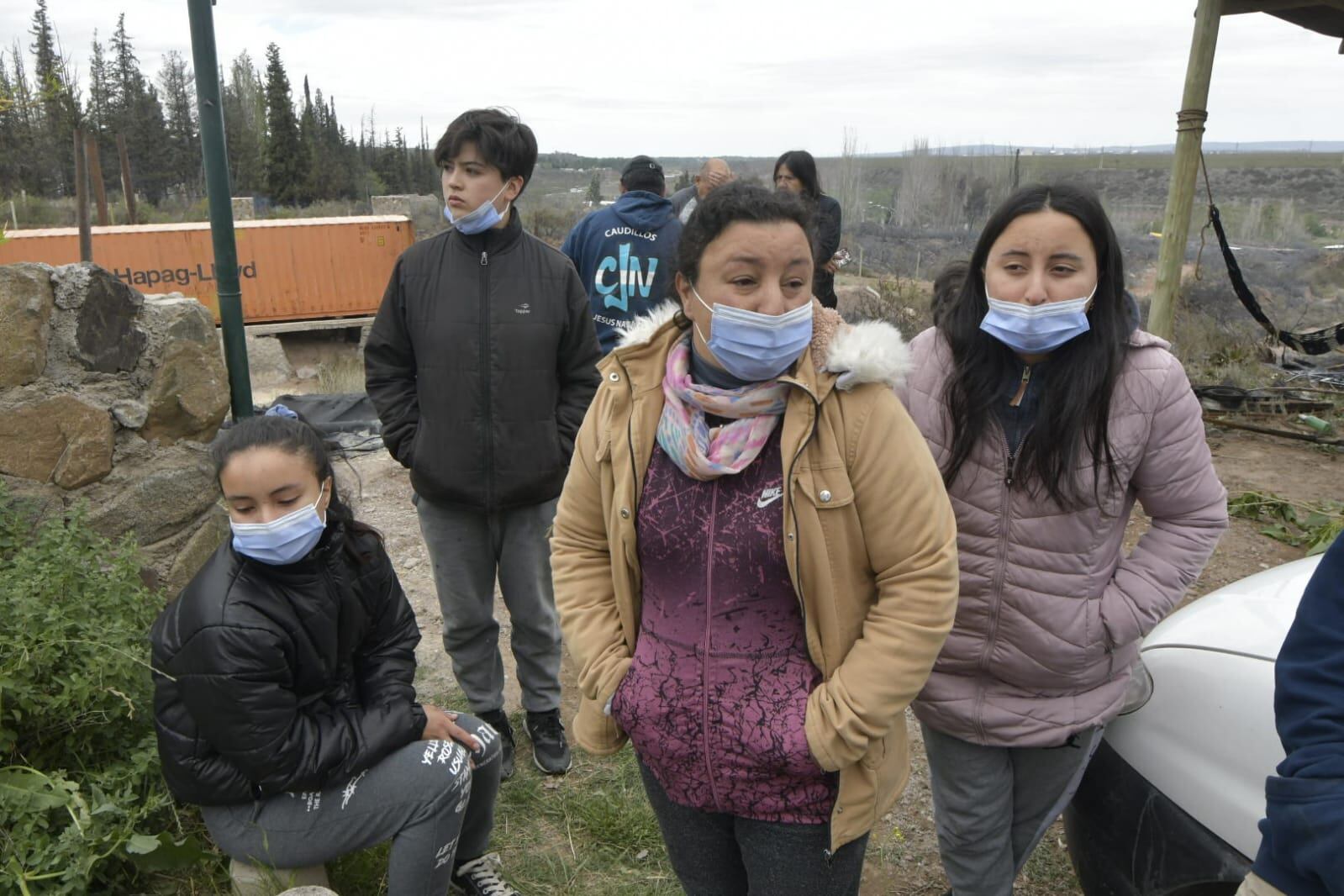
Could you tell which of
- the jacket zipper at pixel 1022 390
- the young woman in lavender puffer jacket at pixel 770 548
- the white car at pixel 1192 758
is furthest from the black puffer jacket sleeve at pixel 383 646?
the white car at pixel 1192 758

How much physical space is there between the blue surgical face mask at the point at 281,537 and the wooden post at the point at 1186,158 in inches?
228

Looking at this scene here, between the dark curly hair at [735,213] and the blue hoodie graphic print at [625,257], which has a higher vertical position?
the dark curly hair at [735,213]

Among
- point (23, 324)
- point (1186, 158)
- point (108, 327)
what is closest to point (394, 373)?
point (108, 327)

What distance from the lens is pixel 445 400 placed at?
3.02 meters

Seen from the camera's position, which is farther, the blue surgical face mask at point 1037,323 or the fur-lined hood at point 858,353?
the blue surgical face mask at point 1037,323

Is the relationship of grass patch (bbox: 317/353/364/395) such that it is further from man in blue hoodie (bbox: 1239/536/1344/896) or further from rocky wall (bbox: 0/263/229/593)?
man in blue hoodie (bbox: 1239/536/1344/896)

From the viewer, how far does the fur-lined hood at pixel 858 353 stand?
1642 millimetres

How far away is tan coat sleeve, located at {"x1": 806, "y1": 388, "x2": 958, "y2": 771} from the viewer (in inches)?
64.2

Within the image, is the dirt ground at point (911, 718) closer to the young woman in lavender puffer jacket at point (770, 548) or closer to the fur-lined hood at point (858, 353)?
the young woman in lavender puffer jacket at point (770, 548)

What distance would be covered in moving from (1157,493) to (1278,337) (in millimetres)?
8526

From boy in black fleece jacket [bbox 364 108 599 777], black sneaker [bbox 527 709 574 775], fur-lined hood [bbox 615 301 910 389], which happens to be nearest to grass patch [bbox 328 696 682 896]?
black sneaker [bbox 527 709 574 775]

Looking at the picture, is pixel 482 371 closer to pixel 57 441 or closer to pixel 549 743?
pixel 549 743

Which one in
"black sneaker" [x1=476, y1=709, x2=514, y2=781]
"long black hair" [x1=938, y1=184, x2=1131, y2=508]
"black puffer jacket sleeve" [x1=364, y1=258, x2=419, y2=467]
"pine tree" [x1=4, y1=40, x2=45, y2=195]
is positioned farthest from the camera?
"pine tree" [x1=4, y1=40, x2=45, y2=195]

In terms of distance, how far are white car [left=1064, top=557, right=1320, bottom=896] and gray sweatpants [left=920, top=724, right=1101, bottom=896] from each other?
10 cm
